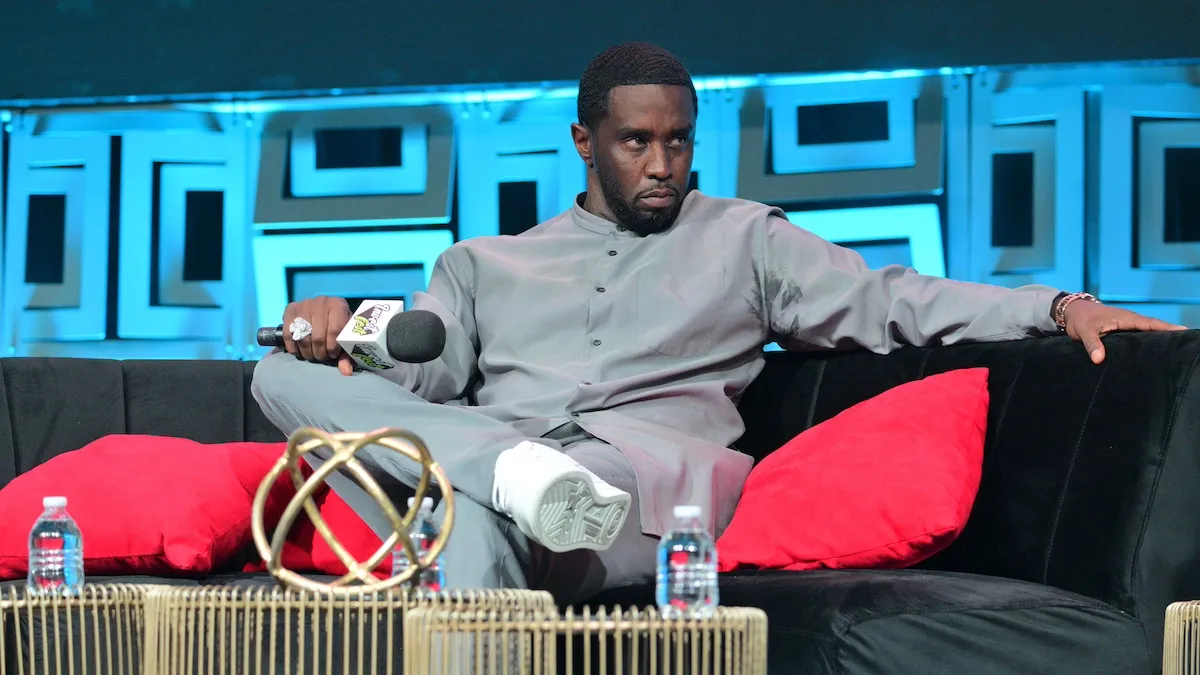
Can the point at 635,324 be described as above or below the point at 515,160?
below

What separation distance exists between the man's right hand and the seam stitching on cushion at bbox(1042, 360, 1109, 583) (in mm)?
1109

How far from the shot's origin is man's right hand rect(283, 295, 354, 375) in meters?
2.12

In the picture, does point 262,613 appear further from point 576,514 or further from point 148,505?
point 148,505

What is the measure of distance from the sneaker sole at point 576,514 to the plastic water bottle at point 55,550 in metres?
0.58

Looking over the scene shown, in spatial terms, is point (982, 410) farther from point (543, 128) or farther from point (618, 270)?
point (543, 128)

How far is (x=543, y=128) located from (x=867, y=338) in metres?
1.54

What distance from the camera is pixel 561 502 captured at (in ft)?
5.42

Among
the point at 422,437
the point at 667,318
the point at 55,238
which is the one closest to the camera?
the point at 422,437

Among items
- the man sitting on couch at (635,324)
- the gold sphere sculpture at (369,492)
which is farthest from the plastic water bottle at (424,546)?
the man sitting on couch at (635,324)

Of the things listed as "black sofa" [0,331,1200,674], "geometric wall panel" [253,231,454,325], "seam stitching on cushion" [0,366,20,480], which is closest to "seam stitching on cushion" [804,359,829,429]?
"black sofa" [0,331,1200,674]

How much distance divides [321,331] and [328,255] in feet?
5.56

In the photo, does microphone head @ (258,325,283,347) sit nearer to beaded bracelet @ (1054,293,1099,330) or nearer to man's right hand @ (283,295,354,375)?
man's right hand @ (283,295,354,375)

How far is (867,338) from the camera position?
8.04 feet

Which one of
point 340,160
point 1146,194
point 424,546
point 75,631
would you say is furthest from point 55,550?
point 1146,194
